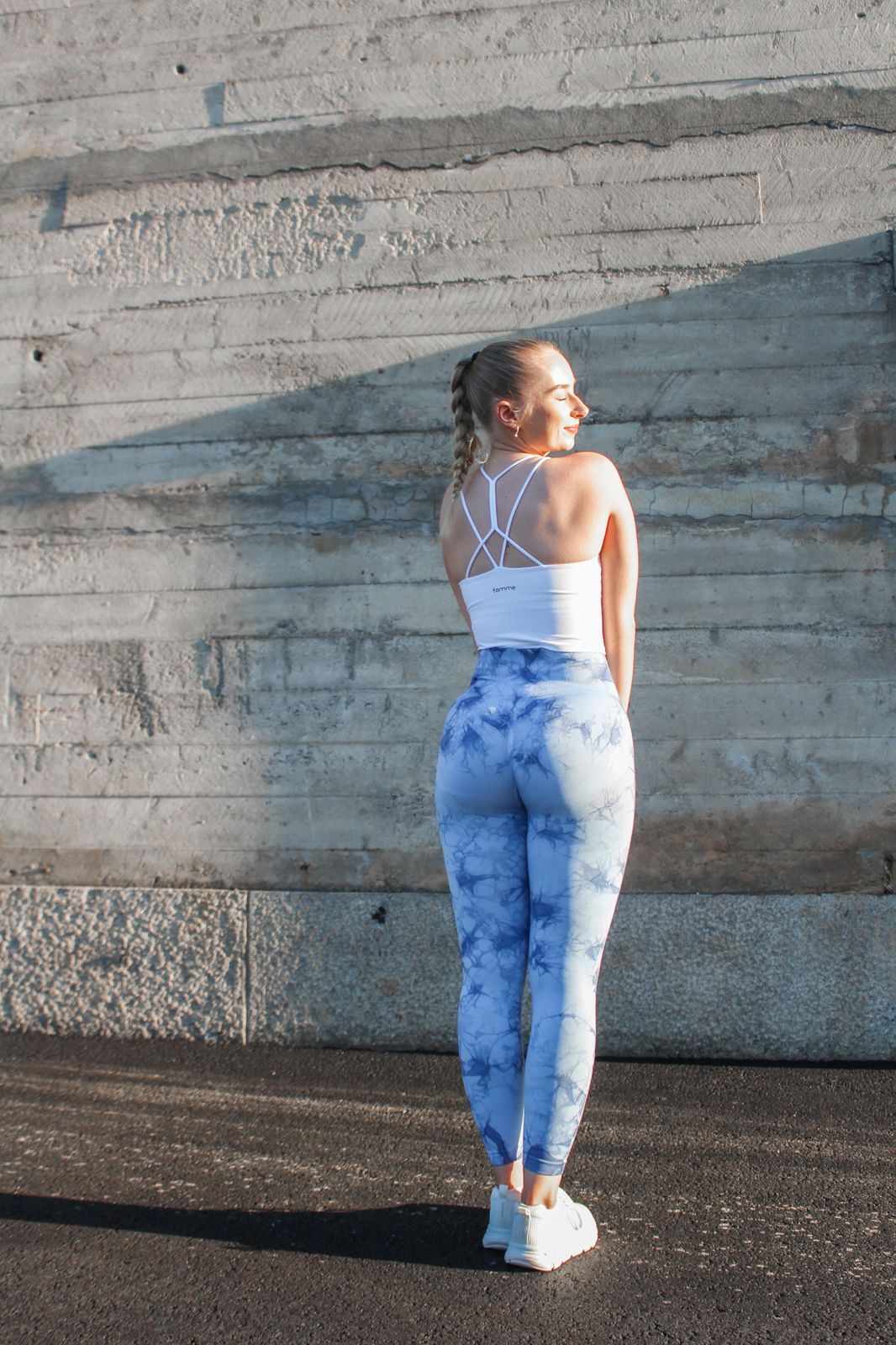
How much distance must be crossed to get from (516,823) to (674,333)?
2.07 meters

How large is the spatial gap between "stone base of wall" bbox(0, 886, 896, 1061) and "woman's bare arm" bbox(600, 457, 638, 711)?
138 centimetres

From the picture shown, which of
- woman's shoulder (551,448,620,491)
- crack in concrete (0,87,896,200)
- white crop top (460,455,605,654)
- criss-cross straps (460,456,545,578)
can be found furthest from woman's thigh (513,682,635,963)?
crack in concrete (0,87,896,200)

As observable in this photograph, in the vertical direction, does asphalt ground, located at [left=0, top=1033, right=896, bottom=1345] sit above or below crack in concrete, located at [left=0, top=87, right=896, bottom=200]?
below

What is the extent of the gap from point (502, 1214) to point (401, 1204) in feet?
1.13

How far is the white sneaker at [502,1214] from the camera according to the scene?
196 centimetres

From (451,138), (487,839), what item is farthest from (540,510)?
(451,138)

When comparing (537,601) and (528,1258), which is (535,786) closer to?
(537,601)

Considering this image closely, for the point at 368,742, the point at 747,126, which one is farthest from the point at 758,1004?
the point at 747,126

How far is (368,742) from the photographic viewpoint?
346 centimetres

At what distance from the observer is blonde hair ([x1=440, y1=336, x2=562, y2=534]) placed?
203cm

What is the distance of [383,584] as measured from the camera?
3494mm

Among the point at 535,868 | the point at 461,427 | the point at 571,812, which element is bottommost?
the point at 535,868

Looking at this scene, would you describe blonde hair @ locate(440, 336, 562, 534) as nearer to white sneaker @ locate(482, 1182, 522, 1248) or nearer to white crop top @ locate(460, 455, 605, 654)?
white crop top @ locate(460, 455, 605, 654)

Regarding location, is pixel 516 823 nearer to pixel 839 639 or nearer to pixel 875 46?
pixel 839 639
